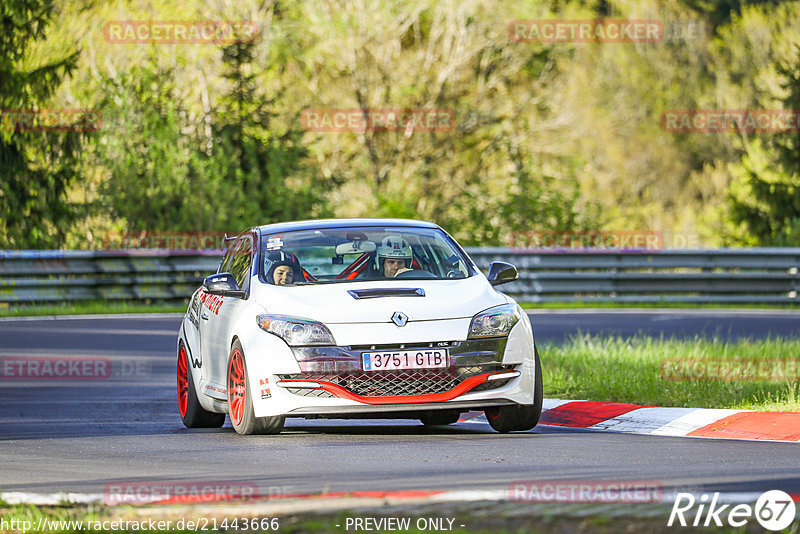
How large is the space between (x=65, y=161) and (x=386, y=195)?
821cm

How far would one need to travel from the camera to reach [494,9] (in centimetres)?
4103

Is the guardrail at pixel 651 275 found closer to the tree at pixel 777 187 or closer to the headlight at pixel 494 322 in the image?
the tree at pixel 777 187

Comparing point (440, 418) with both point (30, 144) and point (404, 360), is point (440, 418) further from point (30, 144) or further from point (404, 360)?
point (30, 144)

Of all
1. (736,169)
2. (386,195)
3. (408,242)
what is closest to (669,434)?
(408,242)

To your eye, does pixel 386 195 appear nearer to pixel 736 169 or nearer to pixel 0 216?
pixel 0 216

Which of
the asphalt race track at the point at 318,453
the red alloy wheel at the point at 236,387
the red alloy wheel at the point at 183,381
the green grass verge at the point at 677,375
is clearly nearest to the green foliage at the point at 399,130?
the green grass verge at the point at 677,375

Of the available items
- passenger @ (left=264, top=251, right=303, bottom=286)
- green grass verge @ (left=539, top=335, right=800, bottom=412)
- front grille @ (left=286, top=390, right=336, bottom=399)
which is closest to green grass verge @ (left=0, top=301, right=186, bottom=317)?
green grass verge @ (left=539, top=335, right=800, bottom=412)

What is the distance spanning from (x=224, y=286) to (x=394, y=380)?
1.59 meters

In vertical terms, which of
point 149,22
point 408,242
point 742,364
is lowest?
point 742,364

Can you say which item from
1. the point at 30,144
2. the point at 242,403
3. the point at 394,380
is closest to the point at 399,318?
the point at 394,380

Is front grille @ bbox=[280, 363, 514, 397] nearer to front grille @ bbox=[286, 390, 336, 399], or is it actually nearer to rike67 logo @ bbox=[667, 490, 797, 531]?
front grille @ bbox=[286, 390, 336, 399]

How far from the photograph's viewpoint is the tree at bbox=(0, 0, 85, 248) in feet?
97.2

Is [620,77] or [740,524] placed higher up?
[620,77]

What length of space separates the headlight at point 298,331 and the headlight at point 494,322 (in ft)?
3.12
